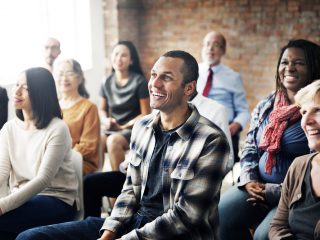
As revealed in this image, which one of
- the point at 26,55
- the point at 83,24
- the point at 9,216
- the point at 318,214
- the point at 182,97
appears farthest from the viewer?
the point at 83,24

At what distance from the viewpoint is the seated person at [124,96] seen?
3.88 m

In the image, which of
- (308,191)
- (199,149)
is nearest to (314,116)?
(308,191)

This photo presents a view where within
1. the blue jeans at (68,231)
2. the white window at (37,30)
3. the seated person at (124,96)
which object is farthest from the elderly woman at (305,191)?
the white window at (37,30)

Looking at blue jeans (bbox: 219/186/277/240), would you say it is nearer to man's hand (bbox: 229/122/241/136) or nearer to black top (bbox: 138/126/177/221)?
black top (bbox: 138/126/177/221)

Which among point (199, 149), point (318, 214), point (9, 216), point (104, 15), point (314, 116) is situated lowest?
point (9, 216)

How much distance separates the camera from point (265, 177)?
94.8 inches

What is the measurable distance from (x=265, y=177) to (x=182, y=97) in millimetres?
710

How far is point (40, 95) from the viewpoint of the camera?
8.15 ft

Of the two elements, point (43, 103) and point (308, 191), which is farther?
point (43, 103)

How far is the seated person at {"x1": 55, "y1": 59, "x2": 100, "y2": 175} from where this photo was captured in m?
3.04

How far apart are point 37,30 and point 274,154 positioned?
350cm

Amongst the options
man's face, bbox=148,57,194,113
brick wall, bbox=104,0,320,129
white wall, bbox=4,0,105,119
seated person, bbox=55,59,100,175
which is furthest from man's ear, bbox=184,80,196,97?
white wall, bbox=4,0,105,119

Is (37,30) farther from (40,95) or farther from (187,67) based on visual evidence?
(187,67)

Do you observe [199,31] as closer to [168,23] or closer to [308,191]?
[168,23]
